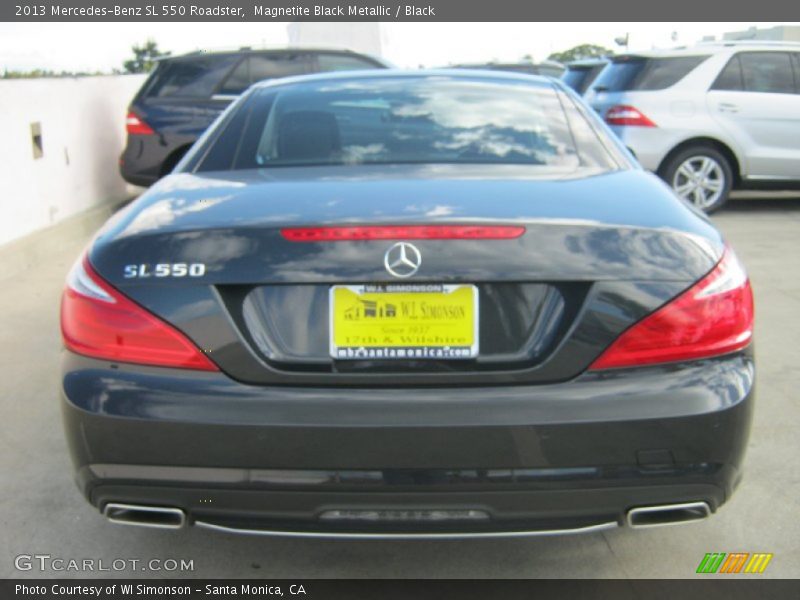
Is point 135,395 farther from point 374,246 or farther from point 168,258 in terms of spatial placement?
point 374,246

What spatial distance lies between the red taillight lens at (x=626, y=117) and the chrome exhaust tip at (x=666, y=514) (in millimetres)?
8010

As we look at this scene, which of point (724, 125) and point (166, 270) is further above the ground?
point (166, 270)

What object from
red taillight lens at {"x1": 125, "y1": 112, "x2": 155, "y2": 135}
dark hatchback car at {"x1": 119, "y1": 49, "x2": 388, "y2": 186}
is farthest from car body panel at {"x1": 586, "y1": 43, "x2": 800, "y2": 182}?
red taillight lens at {"x1": 125, "y1": 112, "x2": 155, "y2": 135}

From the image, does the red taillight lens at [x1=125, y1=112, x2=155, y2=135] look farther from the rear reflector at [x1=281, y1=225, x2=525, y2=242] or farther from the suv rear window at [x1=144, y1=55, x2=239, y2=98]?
the rear reflector at [x1=281, y1=225, x2=525, y2=242]

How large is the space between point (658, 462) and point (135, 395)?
4.27 ft

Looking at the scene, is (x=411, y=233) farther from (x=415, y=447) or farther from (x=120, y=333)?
(x=120, y=333)

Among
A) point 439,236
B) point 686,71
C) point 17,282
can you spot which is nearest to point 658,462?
point 439,236

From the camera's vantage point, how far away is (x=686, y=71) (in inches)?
401

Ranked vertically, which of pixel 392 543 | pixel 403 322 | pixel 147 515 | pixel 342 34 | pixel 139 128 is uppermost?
pixel 403 322

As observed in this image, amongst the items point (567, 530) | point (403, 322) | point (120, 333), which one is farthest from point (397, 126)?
point (567, 530)

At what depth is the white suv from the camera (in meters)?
9.98

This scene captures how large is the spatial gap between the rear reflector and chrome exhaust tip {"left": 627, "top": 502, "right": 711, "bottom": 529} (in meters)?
0.76

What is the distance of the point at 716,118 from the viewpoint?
999 cm

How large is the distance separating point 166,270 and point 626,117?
842cm
